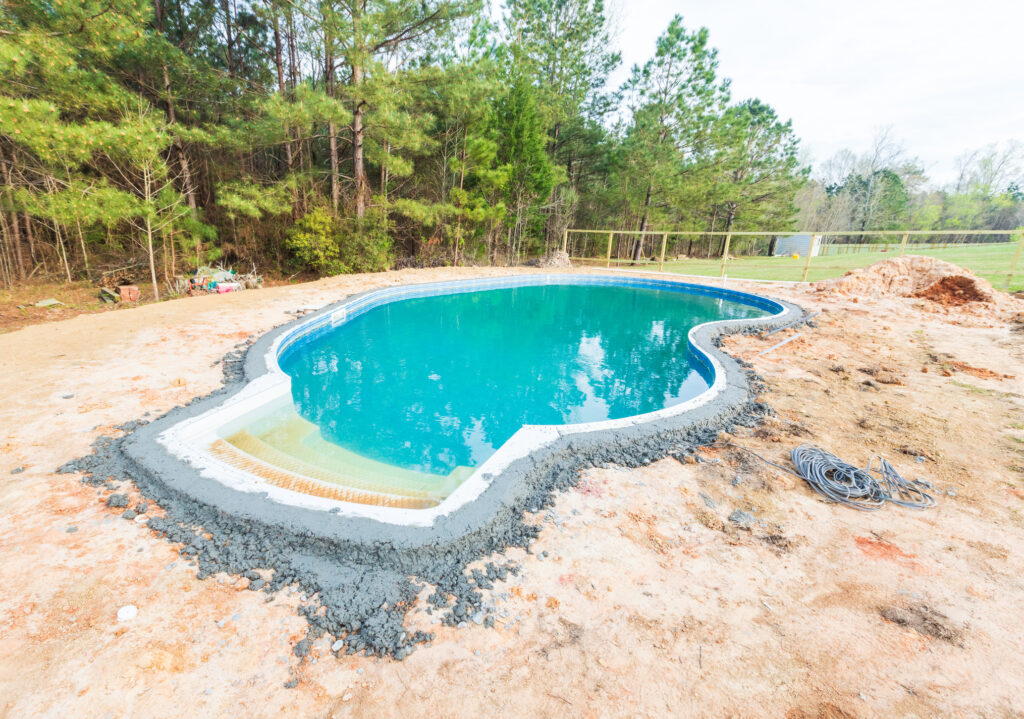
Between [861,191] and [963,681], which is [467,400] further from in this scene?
[861,191]

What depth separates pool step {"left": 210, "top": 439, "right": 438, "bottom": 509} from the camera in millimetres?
2447

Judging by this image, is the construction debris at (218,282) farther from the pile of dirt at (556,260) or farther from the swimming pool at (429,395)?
the pile of dirt at (556,260)

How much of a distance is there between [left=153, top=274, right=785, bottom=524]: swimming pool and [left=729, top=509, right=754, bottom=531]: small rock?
1033 mm

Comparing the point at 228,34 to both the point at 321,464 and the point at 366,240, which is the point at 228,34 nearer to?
the point at 366,240

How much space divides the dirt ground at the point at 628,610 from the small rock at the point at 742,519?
4 cm

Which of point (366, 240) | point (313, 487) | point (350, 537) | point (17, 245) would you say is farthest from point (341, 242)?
point (350, 537)

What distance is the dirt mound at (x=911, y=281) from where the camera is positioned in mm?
8078

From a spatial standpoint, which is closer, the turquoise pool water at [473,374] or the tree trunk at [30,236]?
the turquoise pool water at [473,374]

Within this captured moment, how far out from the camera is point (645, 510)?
7.53 feet

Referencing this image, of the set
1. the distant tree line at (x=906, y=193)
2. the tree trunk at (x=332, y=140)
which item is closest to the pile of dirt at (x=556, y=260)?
the tree trunk at (x=332, y=140)

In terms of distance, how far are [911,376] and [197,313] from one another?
937 centimetres

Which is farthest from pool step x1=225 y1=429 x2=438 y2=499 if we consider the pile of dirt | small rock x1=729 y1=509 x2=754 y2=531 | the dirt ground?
the pile of dirt

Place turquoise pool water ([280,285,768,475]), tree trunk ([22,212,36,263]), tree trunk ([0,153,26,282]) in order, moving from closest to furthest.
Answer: turquoise pool water ([280,285,768,475]) < tree trunk ([0,153,26,282]) < tree trunk ([22,212,36,263])

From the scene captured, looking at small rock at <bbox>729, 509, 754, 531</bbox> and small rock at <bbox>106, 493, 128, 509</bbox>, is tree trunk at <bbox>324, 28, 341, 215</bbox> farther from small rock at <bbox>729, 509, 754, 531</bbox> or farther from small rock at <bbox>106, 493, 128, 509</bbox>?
small rock at <bbox>729, 509, 754, 531</bbox>
